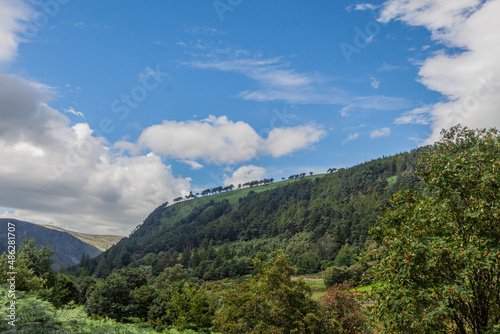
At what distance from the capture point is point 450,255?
445 inches

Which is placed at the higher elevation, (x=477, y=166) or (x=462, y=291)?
(x=477, y=166)

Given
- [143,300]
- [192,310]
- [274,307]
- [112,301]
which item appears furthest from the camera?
[143,300]

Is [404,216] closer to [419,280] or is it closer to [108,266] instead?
[419,280]

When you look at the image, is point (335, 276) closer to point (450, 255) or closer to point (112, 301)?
point (112, 301)

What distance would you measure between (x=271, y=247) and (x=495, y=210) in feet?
588

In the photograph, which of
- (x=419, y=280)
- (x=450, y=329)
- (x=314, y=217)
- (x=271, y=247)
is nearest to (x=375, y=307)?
(x=419, y=280)

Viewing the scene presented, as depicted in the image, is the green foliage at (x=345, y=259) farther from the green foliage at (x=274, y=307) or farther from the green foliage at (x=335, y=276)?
the green foliage at (x=274, y=307)

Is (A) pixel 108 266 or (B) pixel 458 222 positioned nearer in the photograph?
(B) pixel 458 222

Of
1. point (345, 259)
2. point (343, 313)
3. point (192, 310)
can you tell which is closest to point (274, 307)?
point (343, 313)

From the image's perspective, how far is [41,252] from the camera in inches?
1409

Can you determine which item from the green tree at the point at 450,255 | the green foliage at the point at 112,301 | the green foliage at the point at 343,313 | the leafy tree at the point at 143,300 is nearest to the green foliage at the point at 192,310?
the green foliage at the point at 112,301

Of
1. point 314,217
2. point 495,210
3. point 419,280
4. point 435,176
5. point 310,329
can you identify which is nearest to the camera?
point 495,210

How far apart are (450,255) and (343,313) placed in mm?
14540

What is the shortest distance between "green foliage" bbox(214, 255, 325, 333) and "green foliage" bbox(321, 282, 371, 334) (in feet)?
4.22
